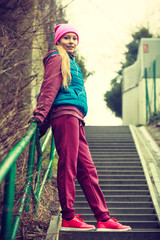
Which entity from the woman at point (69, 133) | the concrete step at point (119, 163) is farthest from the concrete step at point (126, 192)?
the woman at point (69, 133)

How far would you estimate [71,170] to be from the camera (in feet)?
8.54

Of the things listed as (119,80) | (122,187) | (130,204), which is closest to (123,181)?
(122,187)

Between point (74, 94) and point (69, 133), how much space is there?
0.32 metres

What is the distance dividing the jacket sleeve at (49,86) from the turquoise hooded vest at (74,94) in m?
0.06

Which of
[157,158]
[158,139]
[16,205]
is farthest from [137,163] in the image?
[16,205]

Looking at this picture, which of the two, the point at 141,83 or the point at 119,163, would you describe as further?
the point at 141,83

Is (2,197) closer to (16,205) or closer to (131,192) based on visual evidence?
(16,205)

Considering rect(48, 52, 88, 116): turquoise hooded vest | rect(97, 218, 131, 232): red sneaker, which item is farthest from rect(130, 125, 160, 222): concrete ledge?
rect(48, 52, 88, 116): turquoise hooded vest

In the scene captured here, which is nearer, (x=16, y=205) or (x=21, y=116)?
(x=16, y=205)

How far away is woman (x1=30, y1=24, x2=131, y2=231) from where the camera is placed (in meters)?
2.58

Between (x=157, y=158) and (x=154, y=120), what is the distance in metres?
4.88

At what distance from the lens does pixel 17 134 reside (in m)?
2.44

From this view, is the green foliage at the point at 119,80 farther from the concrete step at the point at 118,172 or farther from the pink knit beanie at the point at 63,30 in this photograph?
the pink knit beanie at the point at 63,30

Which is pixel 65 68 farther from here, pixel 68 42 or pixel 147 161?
pixel 147 161
